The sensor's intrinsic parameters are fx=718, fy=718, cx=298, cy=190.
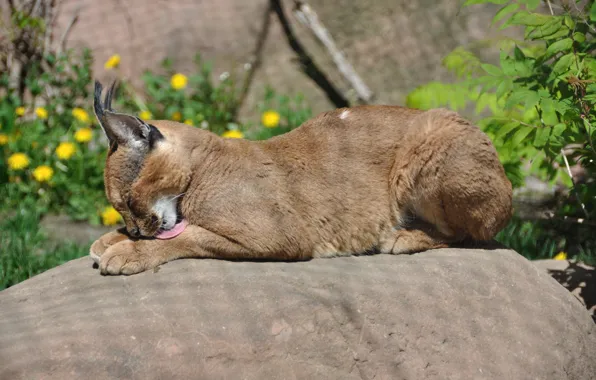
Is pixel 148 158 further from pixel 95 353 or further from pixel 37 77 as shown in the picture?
pixel 37 77

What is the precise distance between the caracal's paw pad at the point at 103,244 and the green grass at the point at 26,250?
131 cm

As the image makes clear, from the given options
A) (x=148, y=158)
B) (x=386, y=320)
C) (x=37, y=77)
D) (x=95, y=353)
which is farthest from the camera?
(x=37, y=77)

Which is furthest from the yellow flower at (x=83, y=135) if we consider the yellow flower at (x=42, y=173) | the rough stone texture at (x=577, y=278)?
the rough stone texture at (x=577, y=278)

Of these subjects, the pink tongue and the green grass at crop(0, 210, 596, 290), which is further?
the green grass at crop(0, 210, 596, 290)

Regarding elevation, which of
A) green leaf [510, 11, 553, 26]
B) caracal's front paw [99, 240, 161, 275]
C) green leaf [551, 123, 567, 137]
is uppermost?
green leaf [510, 11, 553, 26]

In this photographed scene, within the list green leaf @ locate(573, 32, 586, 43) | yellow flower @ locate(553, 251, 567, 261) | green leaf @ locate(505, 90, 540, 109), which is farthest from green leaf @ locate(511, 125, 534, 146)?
yellow flower @ locate(553, 251, 567, 261)

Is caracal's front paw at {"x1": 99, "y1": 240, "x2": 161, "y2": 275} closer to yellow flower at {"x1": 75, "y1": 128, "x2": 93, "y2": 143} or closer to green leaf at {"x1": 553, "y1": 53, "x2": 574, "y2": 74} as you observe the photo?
green leaf at {"x1": 553, "y1": 53, "x2": 574, "y2": 74}

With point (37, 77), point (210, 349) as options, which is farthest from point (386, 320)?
point (37, 77)

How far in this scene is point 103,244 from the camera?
4.19 meters

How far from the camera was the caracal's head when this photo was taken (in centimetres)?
399

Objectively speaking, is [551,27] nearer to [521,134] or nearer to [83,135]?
[521,134]

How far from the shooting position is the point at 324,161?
178 inches

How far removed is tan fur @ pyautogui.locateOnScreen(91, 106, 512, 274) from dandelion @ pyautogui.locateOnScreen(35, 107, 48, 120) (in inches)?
140

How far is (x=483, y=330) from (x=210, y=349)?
5.00ft
